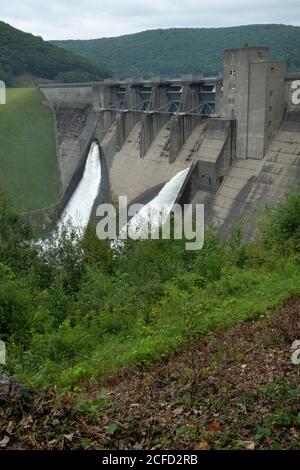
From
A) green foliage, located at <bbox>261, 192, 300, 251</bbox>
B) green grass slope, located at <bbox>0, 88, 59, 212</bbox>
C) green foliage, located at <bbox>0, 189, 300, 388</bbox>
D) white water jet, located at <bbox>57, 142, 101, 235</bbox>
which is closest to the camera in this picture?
green foliage, located at <bbox>0, 189, 300, 388</bbox>

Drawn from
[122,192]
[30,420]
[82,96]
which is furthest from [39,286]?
[82,96]

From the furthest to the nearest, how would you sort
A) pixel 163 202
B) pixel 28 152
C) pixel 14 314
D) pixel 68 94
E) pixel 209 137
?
pixel 68 94, pixel 28 152, pixel 163 202, pixel 209 137, pixel 14 314

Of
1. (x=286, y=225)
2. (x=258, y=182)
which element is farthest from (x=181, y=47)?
(x=286, y=225)

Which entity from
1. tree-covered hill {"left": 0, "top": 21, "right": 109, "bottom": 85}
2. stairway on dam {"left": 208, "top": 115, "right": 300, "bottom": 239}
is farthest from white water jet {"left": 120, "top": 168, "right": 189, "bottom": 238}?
tree-covered hill {"left": 0, "top": 21, "right": 109, "bottom": 85}

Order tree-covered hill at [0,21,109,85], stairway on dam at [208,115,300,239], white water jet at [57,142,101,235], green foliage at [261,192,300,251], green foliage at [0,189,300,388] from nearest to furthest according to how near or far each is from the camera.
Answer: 1. green foliage at [0,189,300,388]
2. green foliage at [261,192,300,251]
3. stairway on dam at [208,115,300,239]
4. white water jet at [57,142,101,235]
5. tree-covered hill at [0,21,109,85]

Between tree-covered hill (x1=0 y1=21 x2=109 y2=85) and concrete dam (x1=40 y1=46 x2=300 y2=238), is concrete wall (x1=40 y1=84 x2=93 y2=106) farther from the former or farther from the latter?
tree-covered hill (x1=0 y1=21 x2=109 y2=85)

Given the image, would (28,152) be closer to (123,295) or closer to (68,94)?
(68,94)
